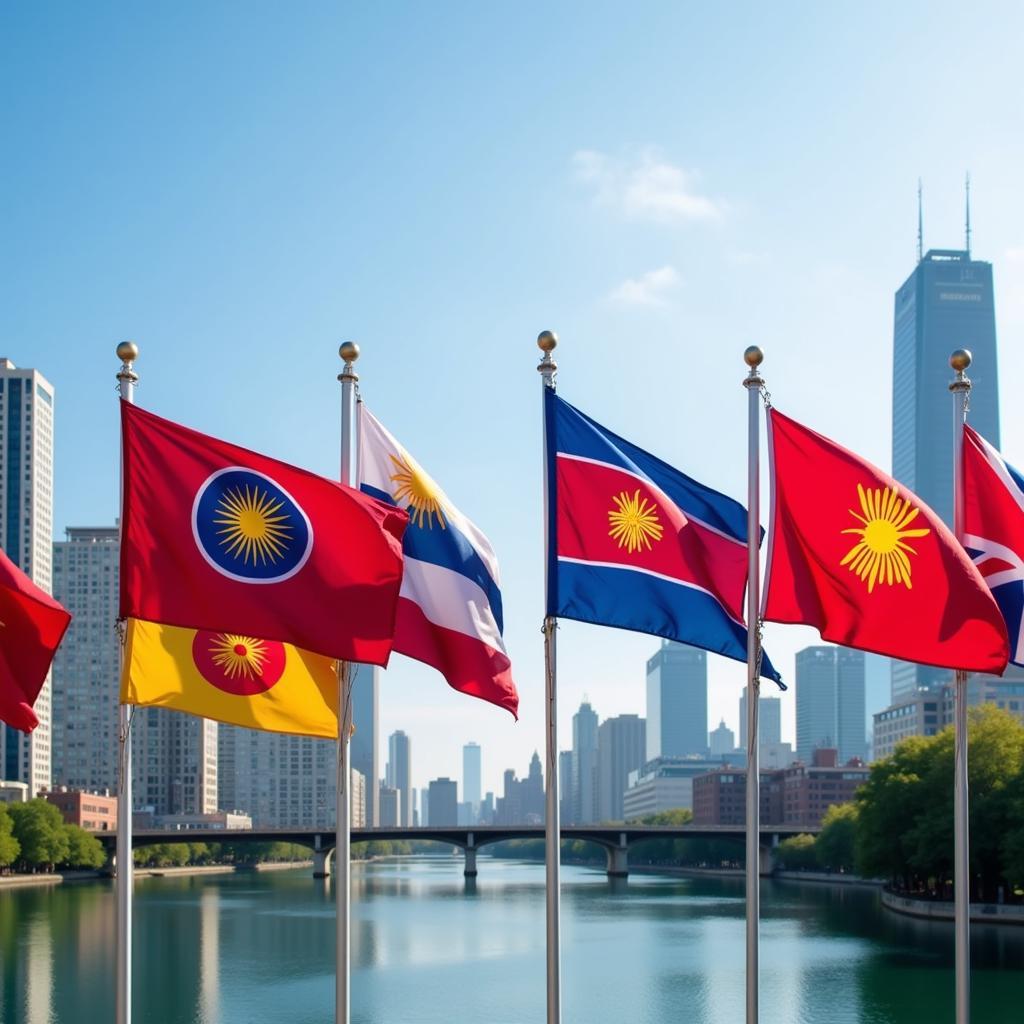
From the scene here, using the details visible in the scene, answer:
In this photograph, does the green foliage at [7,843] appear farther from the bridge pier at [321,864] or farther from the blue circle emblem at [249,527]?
the blue circle emblem at [249,527]

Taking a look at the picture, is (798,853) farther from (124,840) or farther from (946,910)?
(124,840)

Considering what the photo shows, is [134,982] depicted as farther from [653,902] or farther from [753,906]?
[653,902]

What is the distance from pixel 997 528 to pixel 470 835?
15762cm

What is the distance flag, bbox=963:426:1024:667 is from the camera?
19734 mm

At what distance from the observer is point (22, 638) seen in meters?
→ 18.4

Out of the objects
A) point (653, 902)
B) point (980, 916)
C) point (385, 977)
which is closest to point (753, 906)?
point (385, 977)

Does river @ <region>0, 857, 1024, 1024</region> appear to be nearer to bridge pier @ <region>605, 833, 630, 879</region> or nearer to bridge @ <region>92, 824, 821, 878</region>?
bridge @ <region>92, 824, 821, 878</region>

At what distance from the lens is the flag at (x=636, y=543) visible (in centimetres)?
1980

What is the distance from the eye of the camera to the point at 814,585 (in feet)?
62.3

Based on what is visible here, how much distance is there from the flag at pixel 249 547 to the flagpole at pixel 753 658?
451 cm

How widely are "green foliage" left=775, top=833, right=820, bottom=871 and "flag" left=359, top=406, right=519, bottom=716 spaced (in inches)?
5235

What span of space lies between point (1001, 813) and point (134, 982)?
142 ft

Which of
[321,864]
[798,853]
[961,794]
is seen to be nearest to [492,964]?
[961,794]

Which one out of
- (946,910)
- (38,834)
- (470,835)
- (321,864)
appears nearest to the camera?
(946,910)
